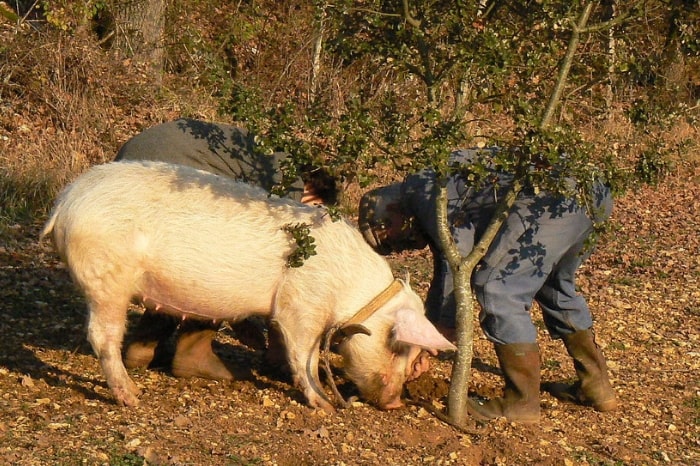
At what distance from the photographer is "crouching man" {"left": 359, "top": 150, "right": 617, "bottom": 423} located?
5629mm

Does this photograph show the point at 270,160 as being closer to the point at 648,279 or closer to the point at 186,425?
the point at 186,425

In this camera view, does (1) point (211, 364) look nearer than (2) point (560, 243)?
No

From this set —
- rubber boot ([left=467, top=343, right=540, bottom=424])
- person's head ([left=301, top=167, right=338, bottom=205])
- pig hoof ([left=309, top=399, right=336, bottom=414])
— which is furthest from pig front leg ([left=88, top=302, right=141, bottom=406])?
rubber boot ([left=467, top=343, right=540, bottom=424])

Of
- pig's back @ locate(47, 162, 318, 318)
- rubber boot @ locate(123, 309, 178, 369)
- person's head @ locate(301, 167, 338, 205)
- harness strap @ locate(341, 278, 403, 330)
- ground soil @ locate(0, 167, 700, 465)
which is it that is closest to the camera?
ground soil @ locate(0, 167, 700, 465)

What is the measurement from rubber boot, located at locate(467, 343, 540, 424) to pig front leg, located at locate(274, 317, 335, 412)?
0.88m

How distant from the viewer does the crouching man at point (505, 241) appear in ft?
18.5

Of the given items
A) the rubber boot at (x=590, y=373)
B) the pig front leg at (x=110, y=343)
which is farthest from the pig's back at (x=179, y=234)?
the rubber boot at (x=590, y=373)

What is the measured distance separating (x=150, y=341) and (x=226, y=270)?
3.59ft

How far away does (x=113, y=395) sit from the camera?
5523 mm

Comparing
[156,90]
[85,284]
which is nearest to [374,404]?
[85,284]

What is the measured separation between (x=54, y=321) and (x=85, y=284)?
1.91m

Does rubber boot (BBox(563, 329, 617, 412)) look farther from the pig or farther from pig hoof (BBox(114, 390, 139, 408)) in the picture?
pig hoof (BBox(114, 390, 139, 408))

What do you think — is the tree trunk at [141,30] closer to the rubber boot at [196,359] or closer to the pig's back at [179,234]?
the rubber boot at [196,359]

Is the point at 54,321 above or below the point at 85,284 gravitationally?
below
